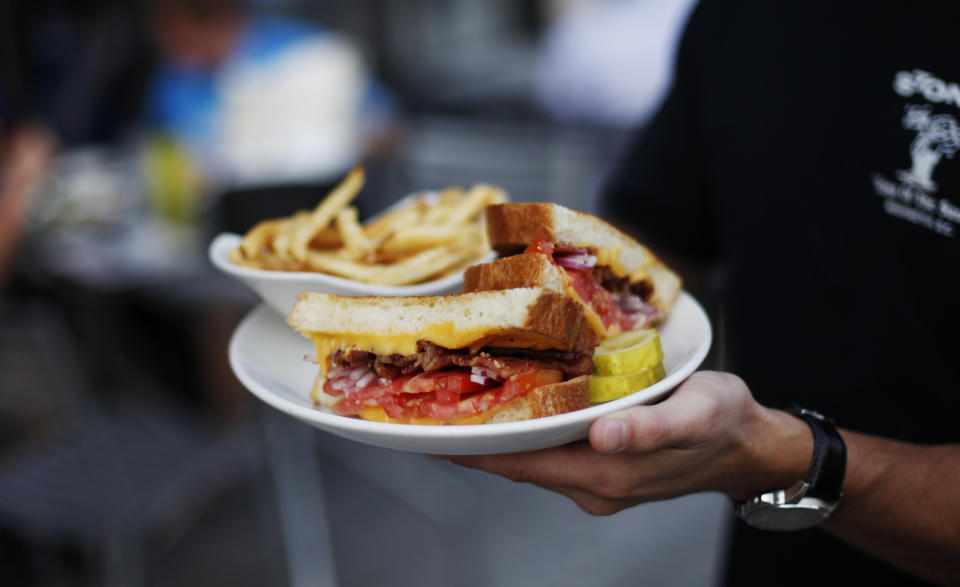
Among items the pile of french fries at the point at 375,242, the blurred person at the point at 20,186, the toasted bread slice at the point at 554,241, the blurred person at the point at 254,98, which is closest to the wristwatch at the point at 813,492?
the toasted bread slice at the point at 554,241

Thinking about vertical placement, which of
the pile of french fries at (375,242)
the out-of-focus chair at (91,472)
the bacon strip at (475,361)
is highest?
the pile of french fries at (375,242)

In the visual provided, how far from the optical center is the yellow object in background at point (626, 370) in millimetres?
1166

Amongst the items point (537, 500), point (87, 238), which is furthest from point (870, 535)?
point (87, 238)

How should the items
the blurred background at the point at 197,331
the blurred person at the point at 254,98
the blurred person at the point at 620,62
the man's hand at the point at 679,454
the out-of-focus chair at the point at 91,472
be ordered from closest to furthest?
the man's hand at the point at 679,454, the out-of-focus chair at the point at 91,472, the blurred background at the point at 197,331, the blurred person at the point at 254,98, the blurred person at the point at 620,62

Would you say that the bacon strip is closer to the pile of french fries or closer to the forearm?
the pile of french fries

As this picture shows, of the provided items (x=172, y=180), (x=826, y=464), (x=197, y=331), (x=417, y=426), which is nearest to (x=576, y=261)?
(x=417, y=426)

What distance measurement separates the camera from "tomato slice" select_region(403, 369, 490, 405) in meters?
1.15

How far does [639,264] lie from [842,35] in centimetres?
74

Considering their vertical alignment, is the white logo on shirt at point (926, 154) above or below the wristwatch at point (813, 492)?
above

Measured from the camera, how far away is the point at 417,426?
1052 millimetres

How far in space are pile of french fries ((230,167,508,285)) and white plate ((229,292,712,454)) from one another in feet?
0.55

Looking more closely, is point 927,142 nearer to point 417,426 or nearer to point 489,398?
point 489,398

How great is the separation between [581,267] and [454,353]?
0.95ft

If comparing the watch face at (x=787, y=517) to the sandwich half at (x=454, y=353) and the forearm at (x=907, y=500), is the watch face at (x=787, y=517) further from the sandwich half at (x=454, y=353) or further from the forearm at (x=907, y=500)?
the sandwich half at (x=454, y=353)
